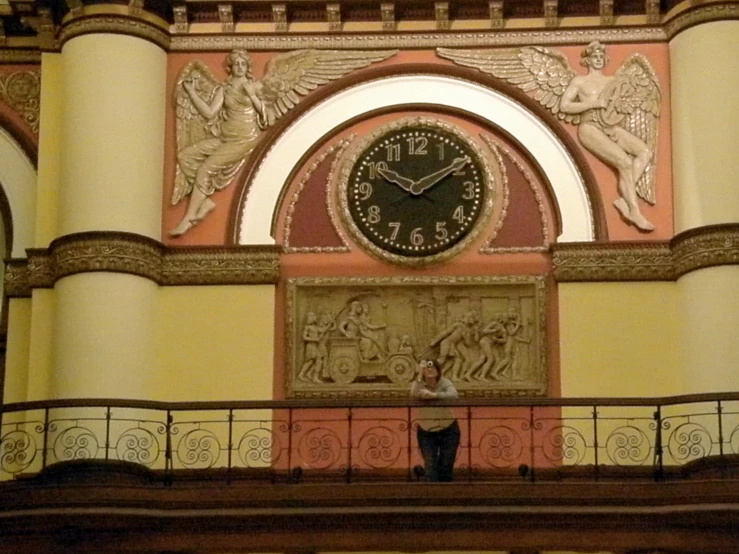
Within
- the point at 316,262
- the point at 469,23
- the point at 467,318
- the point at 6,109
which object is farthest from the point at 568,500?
the point at 6,109

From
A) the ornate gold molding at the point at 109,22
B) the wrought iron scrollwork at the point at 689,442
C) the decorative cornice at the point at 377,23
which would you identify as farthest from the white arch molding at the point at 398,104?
the wrought iron scrollwork at the point at 689,442

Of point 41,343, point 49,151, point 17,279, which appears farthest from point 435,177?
point 17,279

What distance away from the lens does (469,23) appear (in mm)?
18641

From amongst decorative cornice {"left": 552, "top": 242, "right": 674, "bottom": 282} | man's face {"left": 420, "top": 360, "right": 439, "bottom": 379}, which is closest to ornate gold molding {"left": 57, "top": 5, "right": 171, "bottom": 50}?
man's face {"left": 420, "top": 360, "right": 439, "bottom": 379}

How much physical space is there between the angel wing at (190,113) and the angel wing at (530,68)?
2.55 m

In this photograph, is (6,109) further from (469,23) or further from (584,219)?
Answer: (584,219)

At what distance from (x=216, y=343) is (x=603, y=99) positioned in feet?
16.0

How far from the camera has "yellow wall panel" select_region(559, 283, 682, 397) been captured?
17.4 meters

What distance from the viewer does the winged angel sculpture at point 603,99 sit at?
18.0 meters

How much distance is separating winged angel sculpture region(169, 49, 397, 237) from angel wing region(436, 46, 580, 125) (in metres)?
0.92

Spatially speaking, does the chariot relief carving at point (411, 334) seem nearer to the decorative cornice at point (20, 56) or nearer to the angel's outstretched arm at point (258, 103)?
the angel's outstretched arm at point (258, 103)

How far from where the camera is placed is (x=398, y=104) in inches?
728

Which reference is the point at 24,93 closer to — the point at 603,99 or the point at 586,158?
the point at 586,158

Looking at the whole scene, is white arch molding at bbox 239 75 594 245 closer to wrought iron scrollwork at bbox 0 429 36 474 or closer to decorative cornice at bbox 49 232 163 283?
decorative cornice at bbox 49 232 163 283
